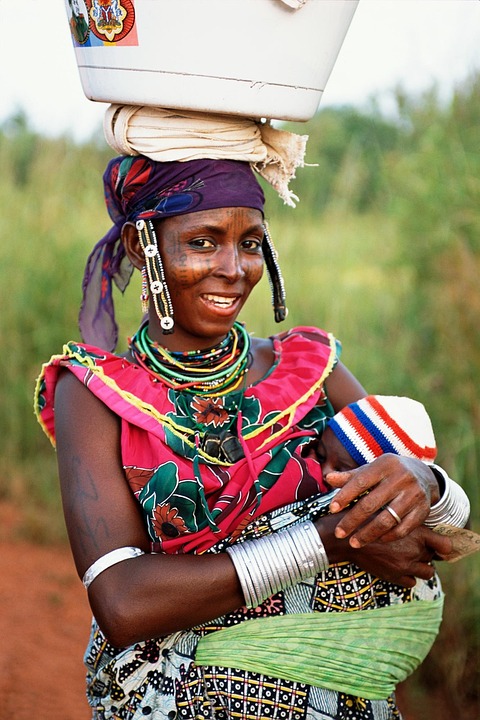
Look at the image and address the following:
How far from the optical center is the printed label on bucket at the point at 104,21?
6.53 ft

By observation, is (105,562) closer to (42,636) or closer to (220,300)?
(220,300)

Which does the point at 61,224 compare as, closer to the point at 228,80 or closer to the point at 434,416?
the point at 434,416

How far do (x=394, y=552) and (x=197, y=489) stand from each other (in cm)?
50

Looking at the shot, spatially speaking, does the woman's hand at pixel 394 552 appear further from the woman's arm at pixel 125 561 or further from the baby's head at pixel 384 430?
the baby's head at pixel 384 430

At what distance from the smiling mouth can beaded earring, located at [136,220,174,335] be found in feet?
0.33

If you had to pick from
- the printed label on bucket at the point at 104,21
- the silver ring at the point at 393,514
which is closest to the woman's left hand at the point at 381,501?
the silver ring at the point at 393,514

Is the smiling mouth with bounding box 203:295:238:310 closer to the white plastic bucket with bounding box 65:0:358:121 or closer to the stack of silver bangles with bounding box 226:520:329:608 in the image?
the white plastic bucket with bounding box 65:0:358:121

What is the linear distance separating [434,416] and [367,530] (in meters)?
2.07

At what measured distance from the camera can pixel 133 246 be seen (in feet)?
7.72

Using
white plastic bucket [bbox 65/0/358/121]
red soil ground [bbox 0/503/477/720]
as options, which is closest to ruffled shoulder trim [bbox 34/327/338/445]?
white plastic bucket [bbox 65/0/358/121]

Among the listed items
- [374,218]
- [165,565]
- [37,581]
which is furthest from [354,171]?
[165,565]

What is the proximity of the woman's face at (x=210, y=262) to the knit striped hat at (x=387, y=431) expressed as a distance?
1.39 feet

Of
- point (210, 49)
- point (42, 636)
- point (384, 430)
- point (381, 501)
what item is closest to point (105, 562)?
point (381, 501)

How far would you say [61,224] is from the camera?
538cm
